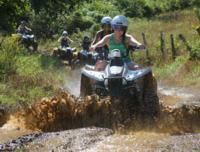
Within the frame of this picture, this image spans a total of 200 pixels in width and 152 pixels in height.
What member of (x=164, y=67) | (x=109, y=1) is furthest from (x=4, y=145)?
(x=109, y=1)

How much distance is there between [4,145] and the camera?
7.73 metres

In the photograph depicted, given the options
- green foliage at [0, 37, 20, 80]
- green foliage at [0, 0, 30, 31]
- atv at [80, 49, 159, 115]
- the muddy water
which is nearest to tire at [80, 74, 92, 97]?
atv at [80, 49, 159, 115]

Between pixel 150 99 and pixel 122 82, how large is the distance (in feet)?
2.57

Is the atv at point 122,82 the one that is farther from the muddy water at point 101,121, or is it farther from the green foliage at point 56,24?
the green foliage at point 56,24

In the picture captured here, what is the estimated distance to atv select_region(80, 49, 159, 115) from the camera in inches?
361

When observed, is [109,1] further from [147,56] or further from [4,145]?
[4,145]

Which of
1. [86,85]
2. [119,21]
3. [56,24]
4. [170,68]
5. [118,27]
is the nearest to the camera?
[119,21]

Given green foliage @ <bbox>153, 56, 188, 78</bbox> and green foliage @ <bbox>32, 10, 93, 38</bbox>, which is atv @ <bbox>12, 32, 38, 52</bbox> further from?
green foliage @ <bbox>32, 10, 93, 38</bbox>

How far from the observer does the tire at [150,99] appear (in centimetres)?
951

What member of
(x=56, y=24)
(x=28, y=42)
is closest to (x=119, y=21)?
(x=28, y=42)

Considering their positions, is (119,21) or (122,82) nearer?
(122,82)

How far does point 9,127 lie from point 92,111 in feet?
4.81

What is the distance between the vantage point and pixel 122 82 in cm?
916

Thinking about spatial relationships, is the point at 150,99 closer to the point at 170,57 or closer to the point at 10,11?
the point at 10,11
